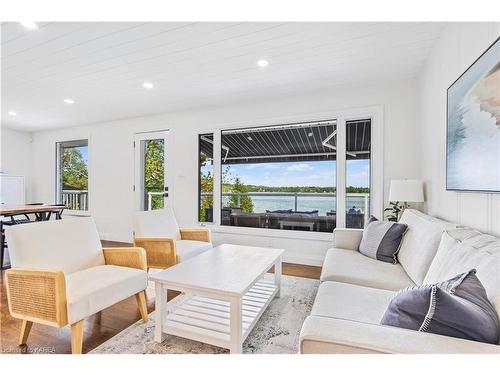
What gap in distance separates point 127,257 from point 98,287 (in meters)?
0.46

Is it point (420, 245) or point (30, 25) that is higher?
point (30, 25)

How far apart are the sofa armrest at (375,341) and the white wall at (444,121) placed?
0.98m

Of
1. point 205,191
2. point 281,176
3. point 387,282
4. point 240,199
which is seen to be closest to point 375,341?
point 387,282

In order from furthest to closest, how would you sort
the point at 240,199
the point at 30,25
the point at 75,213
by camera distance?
the point at 75,213 → the point at 240,199 → the point at 30,25

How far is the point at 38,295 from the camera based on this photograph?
1595mm

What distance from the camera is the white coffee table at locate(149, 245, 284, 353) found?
1.61 meters

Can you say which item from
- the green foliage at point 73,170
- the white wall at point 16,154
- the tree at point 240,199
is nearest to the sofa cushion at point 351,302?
the tree at point 240,199

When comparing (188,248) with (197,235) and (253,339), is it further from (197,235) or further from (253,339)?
(253,339)

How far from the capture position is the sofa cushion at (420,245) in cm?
168

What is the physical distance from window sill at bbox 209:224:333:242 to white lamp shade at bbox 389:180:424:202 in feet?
3.75

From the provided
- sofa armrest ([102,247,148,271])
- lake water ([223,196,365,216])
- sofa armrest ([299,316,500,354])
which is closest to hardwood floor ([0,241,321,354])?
sofa armrest ([102,247,148,271])

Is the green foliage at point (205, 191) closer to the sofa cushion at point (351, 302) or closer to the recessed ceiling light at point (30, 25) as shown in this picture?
the recessed ceiling light at point (30, 25)

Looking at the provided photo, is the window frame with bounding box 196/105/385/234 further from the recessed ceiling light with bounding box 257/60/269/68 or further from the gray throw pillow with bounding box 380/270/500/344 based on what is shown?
the gray throw pillow with bounding box 380/270/500/344

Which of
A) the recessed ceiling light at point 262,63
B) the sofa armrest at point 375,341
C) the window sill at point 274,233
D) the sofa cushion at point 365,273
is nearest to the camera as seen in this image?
the sofa armrest at point 375,341
